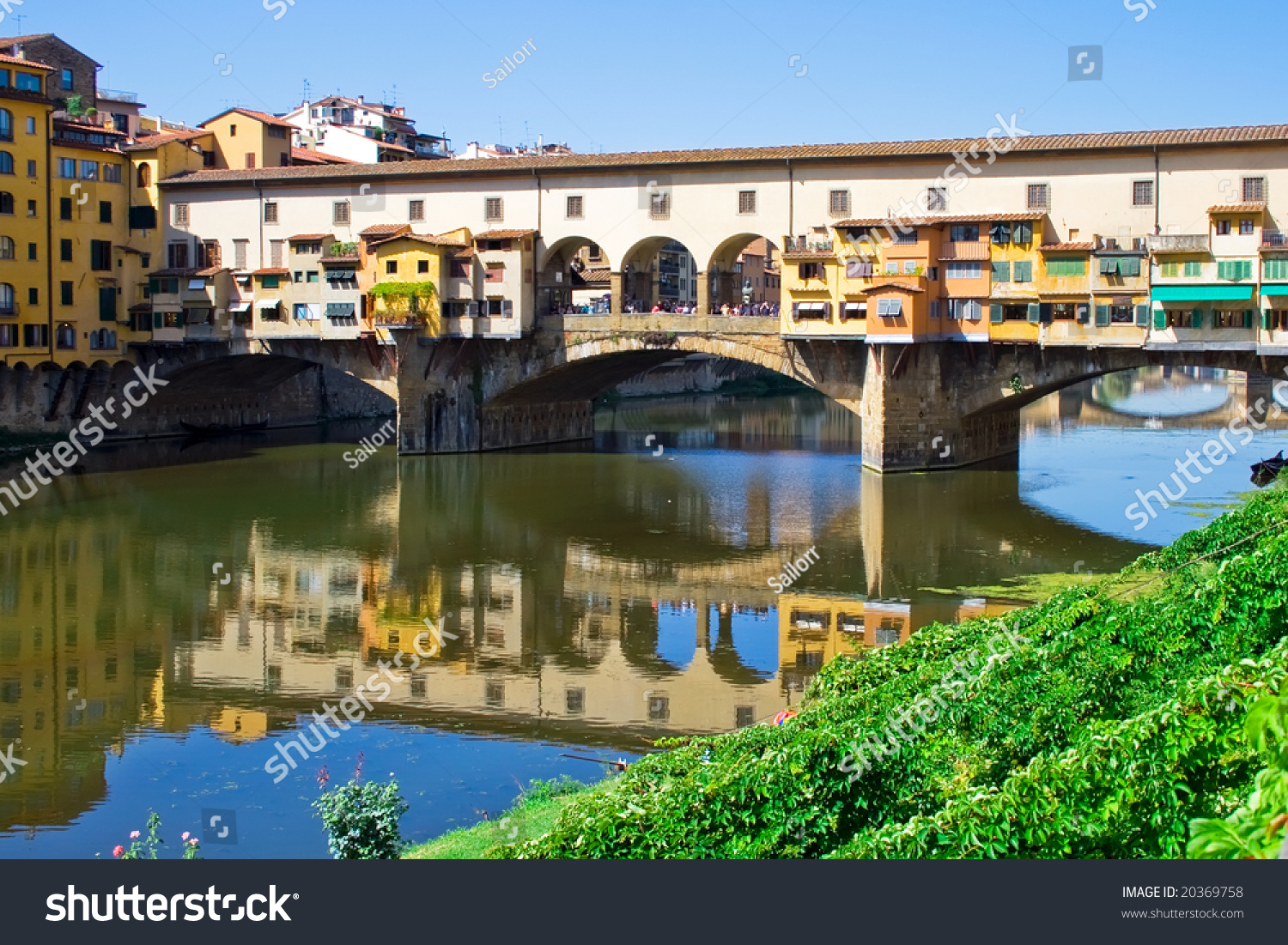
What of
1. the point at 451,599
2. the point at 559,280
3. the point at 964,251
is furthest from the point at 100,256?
the point at 964,251

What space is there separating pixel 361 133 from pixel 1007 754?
58.6m

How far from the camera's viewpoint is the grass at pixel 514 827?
12656mm

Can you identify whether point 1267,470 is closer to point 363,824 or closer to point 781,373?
point 781,373

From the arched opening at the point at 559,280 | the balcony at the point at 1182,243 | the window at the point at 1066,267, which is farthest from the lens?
the arched opening at the point at 559,280

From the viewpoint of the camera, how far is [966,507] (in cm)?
3369

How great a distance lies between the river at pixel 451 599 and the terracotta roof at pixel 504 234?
256 inches

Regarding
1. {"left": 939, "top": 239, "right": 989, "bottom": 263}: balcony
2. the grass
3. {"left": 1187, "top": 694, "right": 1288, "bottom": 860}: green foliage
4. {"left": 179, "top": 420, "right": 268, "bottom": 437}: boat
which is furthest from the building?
{"left": 1187, "top": 694, "right": 1288, "bottom": 860}: green foliage

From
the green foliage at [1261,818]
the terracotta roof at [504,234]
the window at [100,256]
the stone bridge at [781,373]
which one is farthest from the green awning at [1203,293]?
the window at [100,256]

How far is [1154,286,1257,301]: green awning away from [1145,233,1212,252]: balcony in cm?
86

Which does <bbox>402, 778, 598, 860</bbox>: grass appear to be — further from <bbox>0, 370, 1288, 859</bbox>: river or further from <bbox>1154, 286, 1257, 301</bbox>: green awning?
<bbox>1154, 286, 1257, 301</bbox>: green awning

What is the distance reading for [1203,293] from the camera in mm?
34094

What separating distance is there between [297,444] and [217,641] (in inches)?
1056

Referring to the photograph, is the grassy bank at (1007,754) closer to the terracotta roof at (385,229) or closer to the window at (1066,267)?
the window at (1066,267)
